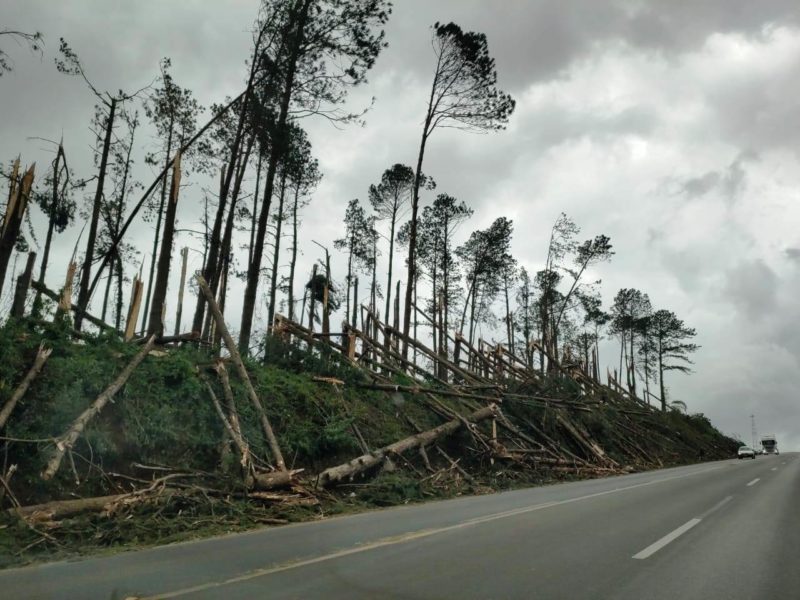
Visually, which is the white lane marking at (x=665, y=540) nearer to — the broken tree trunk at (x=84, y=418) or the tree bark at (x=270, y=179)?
the broken tree trunk at (x=84, y=418)

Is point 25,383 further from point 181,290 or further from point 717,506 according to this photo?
point 181,290

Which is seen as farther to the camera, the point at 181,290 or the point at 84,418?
the point at 181,290

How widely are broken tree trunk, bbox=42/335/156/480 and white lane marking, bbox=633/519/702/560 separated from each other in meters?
8.69

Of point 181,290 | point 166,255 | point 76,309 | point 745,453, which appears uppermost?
point 181,290

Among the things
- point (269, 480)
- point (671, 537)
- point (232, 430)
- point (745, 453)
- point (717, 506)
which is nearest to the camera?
point (671, 537)

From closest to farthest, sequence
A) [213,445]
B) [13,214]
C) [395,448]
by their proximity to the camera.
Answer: [213,445] < [13,214] < [395,448]

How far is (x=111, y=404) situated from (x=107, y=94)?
13.5m

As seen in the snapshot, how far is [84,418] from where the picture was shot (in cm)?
1002

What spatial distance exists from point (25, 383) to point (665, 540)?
1036cm

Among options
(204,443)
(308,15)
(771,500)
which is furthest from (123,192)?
(771,500)

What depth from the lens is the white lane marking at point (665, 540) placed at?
689cm

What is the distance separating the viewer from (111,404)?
36.4 feet

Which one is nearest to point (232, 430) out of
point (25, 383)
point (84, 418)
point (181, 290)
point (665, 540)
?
point (84, 418)

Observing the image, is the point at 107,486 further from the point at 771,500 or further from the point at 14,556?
the point at 771,500
